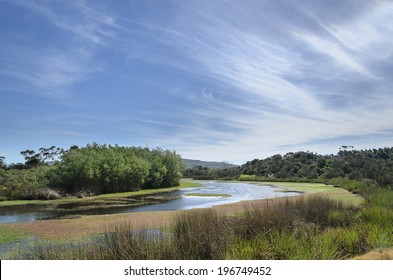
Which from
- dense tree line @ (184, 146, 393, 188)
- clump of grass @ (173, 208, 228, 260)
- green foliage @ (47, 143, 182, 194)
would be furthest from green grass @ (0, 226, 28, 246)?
dense tree line @ (184, 146, 393, 188)

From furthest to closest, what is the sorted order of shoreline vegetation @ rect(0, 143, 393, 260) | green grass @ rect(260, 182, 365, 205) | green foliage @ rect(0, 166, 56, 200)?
green foliage @ rect(0, 166, 56, 200), green grass @ rect(260, 182, 365, 205), shoreline vegetation @ rect(0, 143, 393, 260)

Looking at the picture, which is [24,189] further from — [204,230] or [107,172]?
[204,230]

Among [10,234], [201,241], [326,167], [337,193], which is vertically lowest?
[337,193]

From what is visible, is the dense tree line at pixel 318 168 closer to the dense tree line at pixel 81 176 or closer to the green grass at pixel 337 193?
the green grass at pixel 337 193

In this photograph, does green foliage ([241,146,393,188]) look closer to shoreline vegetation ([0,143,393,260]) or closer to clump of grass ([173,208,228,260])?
shoreline vegetation ([0,143,393,260])

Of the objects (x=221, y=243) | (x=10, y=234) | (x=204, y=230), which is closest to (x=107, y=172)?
(x=10, y=234)

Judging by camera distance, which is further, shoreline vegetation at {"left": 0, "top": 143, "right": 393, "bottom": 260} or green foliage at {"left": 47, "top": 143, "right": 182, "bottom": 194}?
green foliage at {"left": 47, "top": 143, "right": 182, "bottom": 194}

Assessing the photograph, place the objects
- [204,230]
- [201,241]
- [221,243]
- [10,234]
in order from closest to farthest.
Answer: [221,243]
[201,241]
[204,230]
[10,234]

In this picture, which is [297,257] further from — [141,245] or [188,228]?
[141,245]

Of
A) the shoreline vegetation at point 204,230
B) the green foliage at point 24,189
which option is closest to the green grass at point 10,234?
the shoreline vegetation at point 204,230

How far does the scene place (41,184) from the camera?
3609 centimetres

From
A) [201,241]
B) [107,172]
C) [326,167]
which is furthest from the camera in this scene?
[326,167]

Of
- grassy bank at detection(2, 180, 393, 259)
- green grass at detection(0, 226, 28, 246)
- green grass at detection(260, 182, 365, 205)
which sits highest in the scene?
grassy bank at detection(2, 180, 393, 259)

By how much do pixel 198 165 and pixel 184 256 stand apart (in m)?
118
